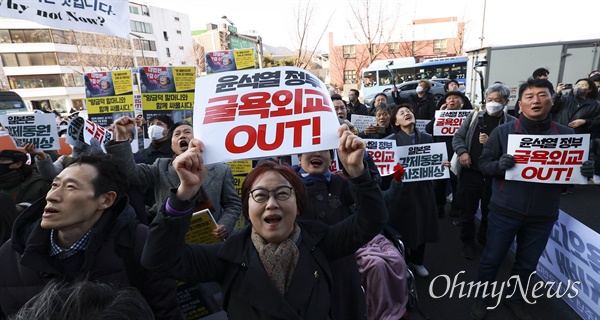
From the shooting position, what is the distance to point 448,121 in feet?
16.8

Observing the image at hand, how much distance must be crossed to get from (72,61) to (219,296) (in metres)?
44.0

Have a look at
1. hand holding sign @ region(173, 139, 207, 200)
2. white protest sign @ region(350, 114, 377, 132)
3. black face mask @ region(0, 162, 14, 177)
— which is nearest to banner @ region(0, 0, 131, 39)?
black face mask @ region(0, 162, 14, 177)

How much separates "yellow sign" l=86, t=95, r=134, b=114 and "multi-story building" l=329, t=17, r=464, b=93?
86.5 feet

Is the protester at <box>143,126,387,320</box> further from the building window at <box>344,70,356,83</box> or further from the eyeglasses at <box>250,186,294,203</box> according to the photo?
the building window at <box>344,70,356,83</box>

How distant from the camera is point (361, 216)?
160 centimetres

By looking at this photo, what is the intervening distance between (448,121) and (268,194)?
449 cm

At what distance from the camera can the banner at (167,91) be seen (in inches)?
209

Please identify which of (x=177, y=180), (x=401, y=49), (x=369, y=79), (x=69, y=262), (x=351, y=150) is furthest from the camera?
(x=401, y=49)

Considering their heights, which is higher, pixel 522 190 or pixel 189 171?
pixel 189 171

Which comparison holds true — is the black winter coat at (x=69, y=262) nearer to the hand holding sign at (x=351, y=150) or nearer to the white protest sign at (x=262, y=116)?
the white protest sign at (x=262, y=116)

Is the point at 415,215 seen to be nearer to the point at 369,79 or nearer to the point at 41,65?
the point at 369,79

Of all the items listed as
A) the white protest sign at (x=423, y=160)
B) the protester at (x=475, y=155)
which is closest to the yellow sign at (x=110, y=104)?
the white protest sign at (x=423, y=160)

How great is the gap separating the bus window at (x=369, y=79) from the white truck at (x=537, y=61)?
984cm

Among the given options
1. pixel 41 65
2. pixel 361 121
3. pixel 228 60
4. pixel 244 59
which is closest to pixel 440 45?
pixel 361 121
